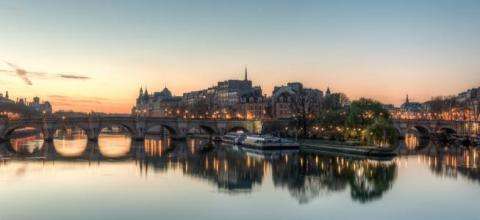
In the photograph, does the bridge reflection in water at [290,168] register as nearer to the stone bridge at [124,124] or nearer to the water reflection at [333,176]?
the water reflection at [333,176]

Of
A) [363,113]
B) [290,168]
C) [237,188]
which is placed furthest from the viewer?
[363,113]

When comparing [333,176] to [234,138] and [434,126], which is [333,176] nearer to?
[234,138]

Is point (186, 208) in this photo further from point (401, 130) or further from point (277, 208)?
point (401, 130)

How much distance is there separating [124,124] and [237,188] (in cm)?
7649

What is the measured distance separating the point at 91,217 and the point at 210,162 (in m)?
36.9

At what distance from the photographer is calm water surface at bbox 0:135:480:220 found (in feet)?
128

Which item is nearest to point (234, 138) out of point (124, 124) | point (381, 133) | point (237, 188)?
point (124, 124)

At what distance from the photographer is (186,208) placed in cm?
4003

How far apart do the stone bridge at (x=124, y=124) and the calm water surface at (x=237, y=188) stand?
3837 centimetres

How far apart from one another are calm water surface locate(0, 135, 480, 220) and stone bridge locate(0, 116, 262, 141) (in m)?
38.4

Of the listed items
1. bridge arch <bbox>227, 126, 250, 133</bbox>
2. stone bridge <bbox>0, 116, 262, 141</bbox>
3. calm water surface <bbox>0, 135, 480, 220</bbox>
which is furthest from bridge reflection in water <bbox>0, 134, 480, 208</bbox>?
bridge arch <bbox>227, 126, 250, 133</bbox>

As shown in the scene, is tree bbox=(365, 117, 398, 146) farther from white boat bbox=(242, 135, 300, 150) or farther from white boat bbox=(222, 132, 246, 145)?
white boat bbox=(222, 132, 246, 145)

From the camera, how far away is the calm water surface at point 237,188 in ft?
128

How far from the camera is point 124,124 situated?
121062 mm
